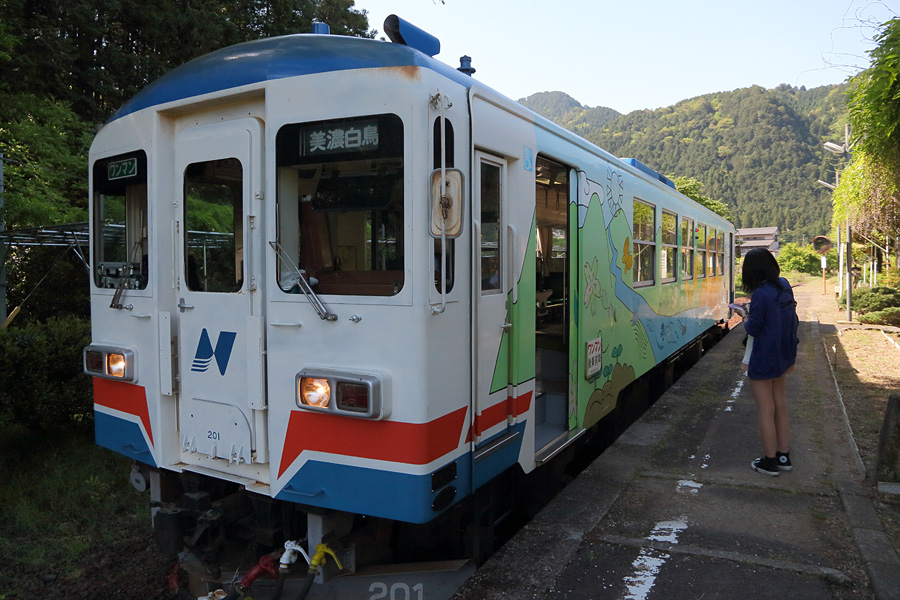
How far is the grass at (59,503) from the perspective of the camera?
440 centimetres

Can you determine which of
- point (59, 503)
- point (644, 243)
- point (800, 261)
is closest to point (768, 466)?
point (644, 243)

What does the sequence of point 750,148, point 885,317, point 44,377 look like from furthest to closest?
point 750,148
point 885,317
point 44,377

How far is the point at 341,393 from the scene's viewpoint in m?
3.00

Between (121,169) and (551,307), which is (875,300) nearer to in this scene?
(551,307)

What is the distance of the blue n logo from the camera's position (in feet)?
11.3

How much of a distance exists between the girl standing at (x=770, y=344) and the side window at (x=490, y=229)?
7.13ft

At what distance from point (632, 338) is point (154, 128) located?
441 centimetres

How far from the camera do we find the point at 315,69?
3.13 meters

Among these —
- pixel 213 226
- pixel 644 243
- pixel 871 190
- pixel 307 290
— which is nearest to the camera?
pixel 307 290

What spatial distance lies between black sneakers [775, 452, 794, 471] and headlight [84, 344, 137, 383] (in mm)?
4376

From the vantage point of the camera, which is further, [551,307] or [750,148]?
[750,148]

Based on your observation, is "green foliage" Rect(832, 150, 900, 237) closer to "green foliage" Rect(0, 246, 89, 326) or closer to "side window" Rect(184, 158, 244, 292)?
"side window" Rect(184, 158, 244, 292)

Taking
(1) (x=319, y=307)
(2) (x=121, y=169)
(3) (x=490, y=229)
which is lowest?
(1) (x=319, y=307)

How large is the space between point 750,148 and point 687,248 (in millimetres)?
128578
